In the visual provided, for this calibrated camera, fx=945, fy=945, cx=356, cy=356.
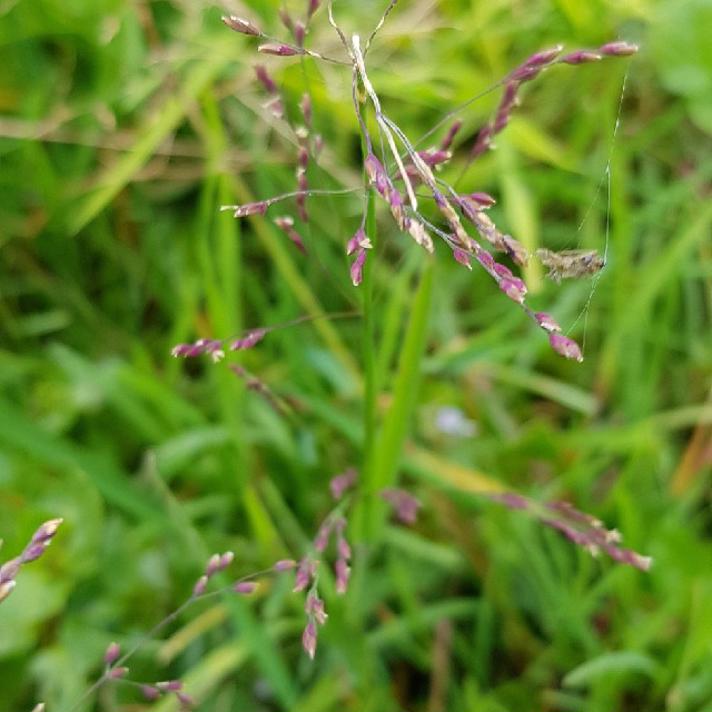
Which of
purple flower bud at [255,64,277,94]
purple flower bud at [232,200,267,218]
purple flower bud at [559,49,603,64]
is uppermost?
purple flower bud at [255,64,277,94]

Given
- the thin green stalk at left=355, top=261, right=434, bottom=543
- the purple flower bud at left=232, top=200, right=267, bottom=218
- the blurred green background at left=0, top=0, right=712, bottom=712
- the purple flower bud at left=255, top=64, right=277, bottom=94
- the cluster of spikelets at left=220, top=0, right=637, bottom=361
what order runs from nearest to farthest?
1. the cluster of spikelets at left=220, top=0, right=637, bottom=361
2. the purple flower bud at left=232, top=200, right=267, bottom=218
3. the purple flower bud at left=255, top=64, right=277, bottom=94
4. the thin green stalk at left=355, top=261, right=434, bottom=543
5. the blurred green background at left=0, top=0, right=712, bottom=712

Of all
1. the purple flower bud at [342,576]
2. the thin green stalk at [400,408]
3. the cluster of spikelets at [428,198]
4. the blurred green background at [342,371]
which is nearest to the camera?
the cluster of spikelets at [428,198]

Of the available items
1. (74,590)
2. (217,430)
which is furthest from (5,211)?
(74,590)

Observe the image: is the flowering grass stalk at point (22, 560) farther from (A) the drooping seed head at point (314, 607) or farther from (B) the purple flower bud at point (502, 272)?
(B) the purple flower bud at point (502, 272)

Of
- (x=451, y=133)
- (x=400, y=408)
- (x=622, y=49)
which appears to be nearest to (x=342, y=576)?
(x=400, y=408)

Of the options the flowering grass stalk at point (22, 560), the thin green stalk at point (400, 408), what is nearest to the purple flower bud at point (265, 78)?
the thin green stalk at point (400, 408)

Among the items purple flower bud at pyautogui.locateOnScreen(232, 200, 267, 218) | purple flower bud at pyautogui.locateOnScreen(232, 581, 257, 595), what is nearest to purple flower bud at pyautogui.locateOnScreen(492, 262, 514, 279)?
purple flower bud at pyautogui.locateOnScreen(232, 200, 267, 218)

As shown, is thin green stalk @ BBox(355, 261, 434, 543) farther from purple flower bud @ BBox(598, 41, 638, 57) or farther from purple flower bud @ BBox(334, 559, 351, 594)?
purple flower bud @ BBox(598, 41, 638, 57)

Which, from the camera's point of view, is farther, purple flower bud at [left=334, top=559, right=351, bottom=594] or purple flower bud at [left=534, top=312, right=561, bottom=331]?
purple flower bud at [left=334, top=559, right=351, bottom=594]

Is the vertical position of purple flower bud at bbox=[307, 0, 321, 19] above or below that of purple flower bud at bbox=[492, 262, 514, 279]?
above

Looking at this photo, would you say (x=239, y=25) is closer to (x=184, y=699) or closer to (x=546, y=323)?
(x=546, y=323)
